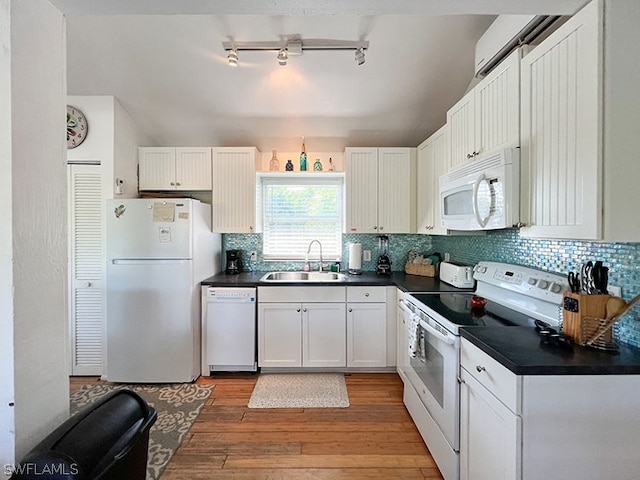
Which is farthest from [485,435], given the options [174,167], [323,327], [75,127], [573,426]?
[75,127]

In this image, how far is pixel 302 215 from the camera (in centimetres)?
355

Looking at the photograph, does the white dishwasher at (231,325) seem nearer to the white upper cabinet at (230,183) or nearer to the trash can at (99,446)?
the white upper cabinet at (230,183)

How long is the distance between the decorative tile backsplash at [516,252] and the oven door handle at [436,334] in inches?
27.0

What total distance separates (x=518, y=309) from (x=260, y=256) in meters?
2.55

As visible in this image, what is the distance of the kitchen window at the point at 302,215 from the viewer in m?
3.54

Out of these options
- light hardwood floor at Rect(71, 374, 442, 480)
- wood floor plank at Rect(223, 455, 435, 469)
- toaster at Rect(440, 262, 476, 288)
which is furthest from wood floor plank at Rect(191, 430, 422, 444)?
toaster at Rect(440, 262, 476, 288)

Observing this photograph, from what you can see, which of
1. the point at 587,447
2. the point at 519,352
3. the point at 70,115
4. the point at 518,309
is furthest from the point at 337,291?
the point at 70,115

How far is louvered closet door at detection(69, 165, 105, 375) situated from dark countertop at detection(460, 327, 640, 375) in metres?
3.19

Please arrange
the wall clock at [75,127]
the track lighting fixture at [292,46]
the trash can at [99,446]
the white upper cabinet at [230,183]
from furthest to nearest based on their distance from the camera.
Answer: the white upper cabinet at [230,183] < the wall clock at [75,127] < the track lighting fixture at [292,46] < the trash can at [99,446]

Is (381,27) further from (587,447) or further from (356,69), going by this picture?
(587,447)

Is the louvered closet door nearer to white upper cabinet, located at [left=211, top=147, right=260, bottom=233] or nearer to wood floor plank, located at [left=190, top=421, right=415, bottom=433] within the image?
white upper cabinet, located at [left=211, top=147, right=260, bottom=233]

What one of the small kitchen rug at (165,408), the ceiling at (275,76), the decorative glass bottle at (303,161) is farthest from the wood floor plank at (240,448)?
the ceiling at (275,76)

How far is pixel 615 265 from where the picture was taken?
52.1 inches

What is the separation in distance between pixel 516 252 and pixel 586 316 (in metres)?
0.83
